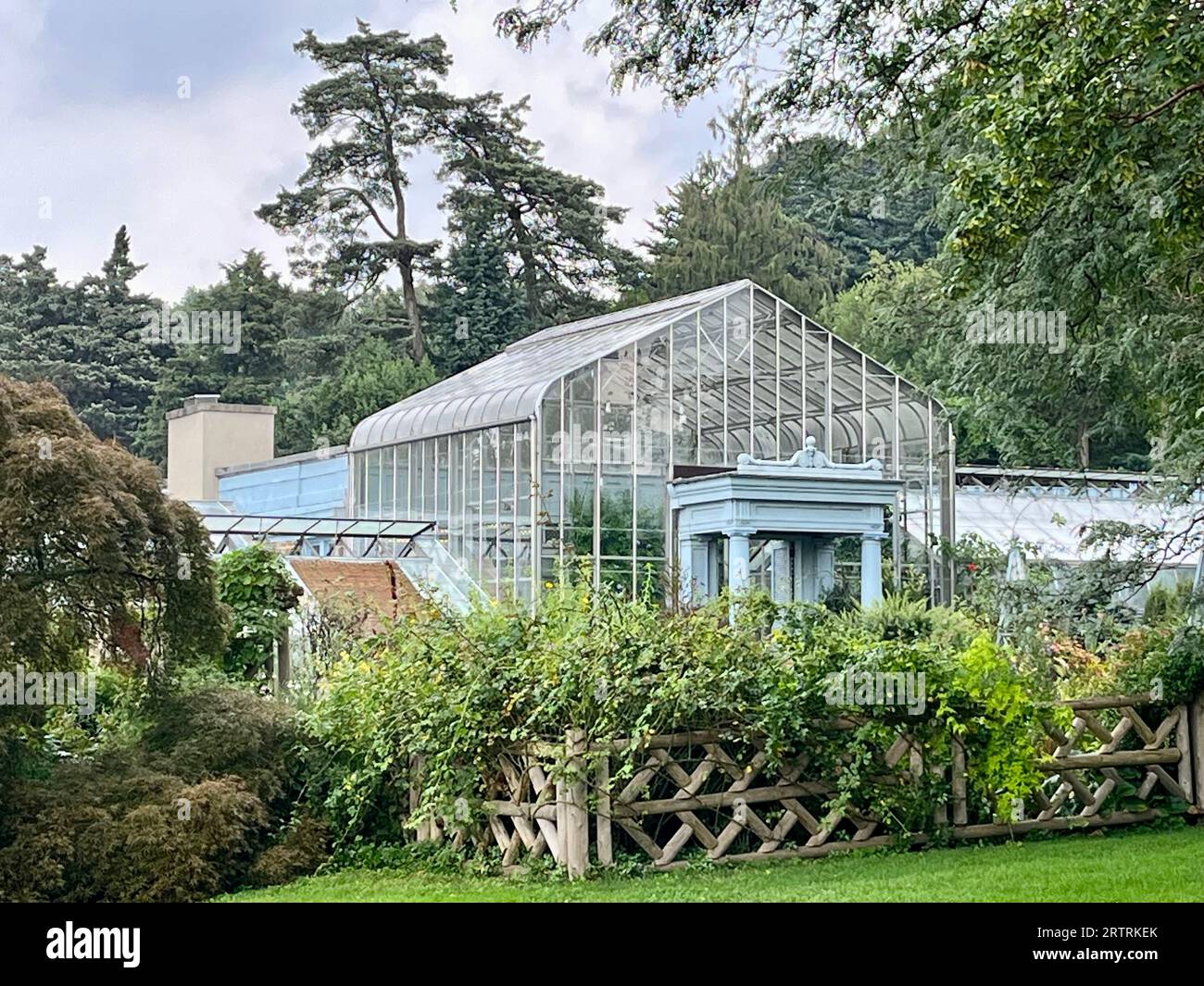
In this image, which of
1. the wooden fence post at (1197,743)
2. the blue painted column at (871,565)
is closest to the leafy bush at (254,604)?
the wooden fence post at (1197,743)

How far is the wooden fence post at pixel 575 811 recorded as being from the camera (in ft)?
32.0

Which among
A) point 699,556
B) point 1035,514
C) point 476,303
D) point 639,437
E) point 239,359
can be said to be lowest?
point 699,556

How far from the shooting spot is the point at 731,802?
33.9 ft

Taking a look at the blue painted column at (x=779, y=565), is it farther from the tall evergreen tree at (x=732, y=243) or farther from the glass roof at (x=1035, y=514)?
the tall evergreen tree at (x=732, y=243)

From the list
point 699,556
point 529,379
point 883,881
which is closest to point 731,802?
point 883,881

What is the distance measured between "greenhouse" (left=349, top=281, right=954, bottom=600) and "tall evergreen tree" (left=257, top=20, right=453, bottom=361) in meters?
10.8

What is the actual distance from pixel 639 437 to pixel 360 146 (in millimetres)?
16002

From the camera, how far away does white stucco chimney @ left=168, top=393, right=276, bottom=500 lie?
3231 cm

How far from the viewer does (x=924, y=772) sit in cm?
1080

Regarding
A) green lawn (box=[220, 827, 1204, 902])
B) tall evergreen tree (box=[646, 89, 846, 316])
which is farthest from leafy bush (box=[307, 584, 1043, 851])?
tall evergreen tree (box=[646, 89, 846, 316])

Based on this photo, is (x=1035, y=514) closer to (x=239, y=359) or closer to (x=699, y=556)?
(x=699, y=556)
